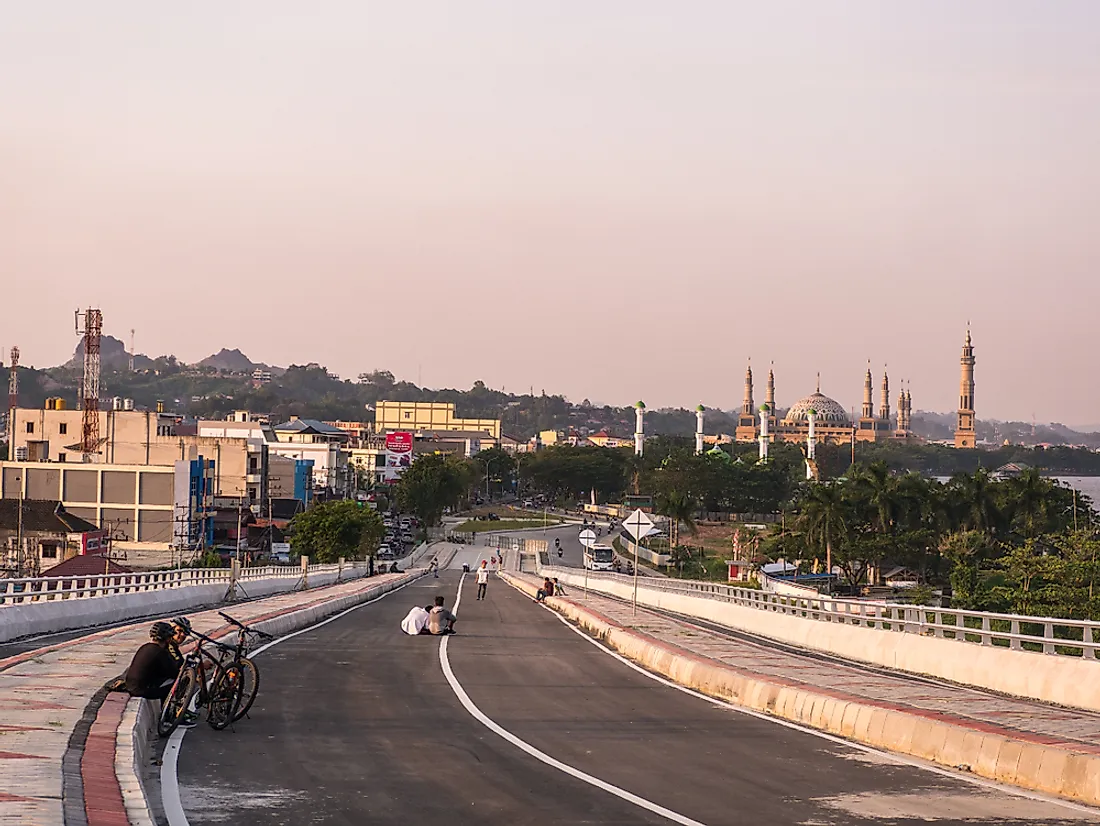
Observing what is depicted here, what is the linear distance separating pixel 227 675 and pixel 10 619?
14.9 meters

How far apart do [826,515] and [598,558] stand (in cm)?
3362

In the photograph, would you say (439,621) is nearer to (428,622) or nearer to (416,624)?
(428,622)

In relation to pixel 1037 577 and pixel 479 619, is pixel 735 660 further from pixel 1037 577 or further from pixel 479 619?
pixel 1037 577

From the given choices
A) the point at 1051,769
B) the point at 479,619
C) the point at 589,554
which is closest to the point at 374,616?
the point at 479,619

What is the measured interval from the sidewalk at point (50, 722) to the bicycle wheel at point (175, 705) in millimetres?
849

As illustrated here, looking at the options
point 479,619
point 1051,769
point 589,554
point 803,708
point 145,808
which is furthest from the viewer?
point 589,554

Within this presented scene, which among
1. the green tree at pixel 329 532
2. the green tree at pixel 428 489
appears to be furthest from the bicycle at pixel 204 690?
the green tree at pixel 428 489

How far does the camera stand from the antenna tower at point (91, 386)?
13388cm

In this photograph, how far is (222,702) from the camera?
1576 cm

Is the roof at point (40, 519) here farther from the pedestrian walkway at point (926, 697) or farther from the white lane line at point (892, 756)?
the white lane line at point (892, 756)

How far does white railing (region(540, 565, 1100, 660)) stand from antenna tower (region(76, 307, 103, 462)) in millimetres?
56655

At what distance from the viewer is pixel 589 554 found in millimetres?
133375

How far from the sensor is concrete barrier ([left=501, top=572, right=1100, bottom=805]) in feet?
43.1

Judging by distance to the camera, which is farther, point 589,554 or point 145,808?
point 589,554
